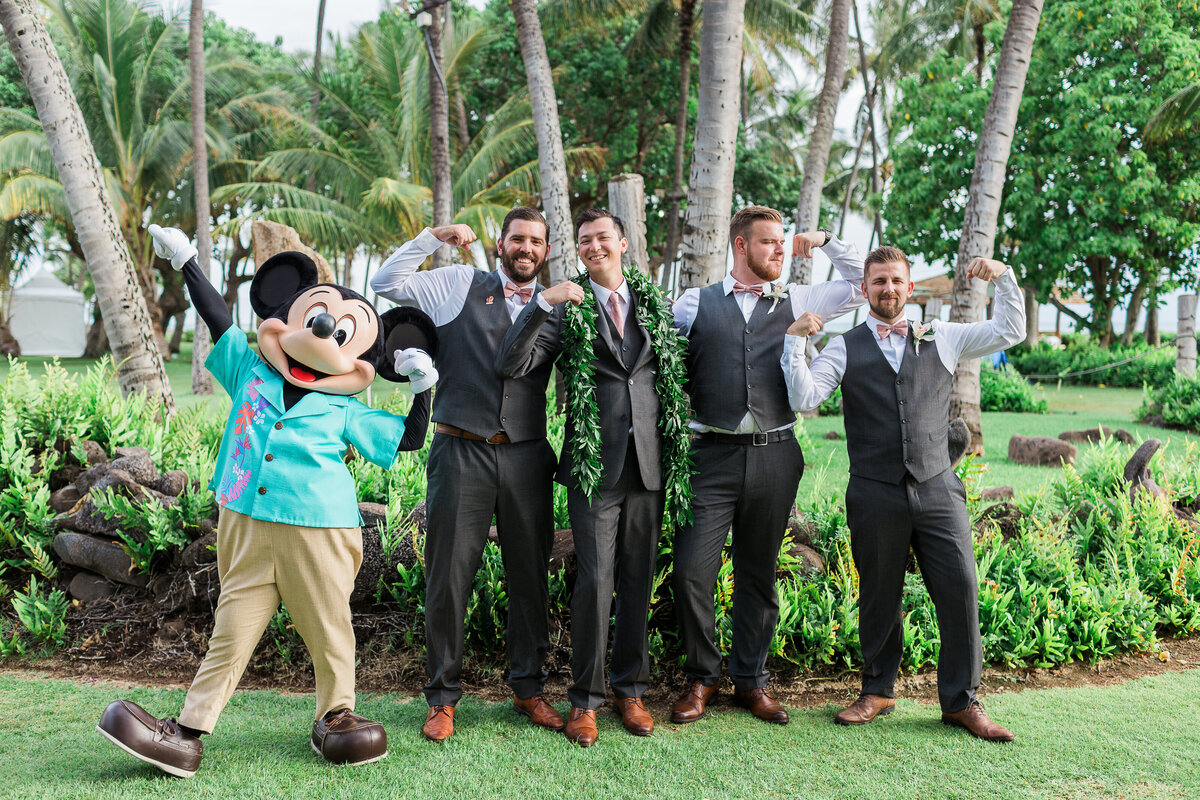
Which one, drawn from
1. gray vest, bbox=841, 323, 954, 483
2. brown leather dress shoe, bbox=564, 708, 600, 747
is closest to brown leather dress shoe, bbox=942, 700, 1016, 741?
gray vest, bbox=841, 323, 954, 483

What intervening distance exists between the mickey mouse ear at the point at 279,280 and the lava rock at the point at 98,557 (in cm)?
215

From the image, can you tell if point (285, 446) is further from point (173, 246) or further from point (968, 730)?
point (968, 730)

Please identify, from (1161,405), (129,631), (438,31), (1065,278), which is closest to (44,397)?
(129,631)

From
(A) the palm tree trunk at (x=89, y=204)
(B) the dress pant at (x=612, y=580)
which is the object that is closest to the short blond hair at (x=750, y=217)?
(B) the dress pant at (x=612, y=580)

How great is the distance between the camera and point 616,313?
12.0 feet

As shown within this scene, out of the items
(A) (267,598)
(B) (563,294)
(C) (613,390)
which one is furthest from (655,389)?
(A) (267,598)

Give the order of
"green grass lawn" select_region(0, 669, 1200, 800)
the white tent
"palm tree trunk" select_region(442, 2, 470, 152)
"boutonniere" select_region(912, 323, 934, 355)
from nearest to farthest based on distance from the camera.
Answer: "green grass lawn" select_region(0, 669, 1200, 800)
"boutonniere" select_region(912, 323, 934, 355)
"palm tree trunk" select_region(442, 2, 470, 152)
the white tent

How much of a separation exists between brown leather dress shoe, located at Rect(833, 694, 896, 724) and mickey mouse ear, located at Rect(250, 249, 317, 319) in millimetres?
2854

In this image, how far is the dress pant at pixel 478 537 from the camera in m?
3.51

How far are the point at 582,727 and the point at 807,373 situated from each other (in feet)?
5.60

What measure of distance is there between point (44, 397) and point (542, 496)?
4.23m

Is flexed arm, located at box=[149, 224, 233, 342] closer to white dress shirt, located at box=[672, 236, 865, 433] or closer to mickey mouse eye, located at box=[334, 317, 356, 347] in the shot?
mickey mouse eye, located at box=[334, 317, 356, 347]

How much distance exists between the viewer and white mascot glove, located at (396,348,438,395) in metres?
3.30

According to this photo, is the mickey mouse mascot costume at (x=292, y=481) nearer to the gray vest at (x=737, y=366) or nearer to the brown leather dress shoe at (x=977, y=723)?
the gray vest at (x=737, y=366)
